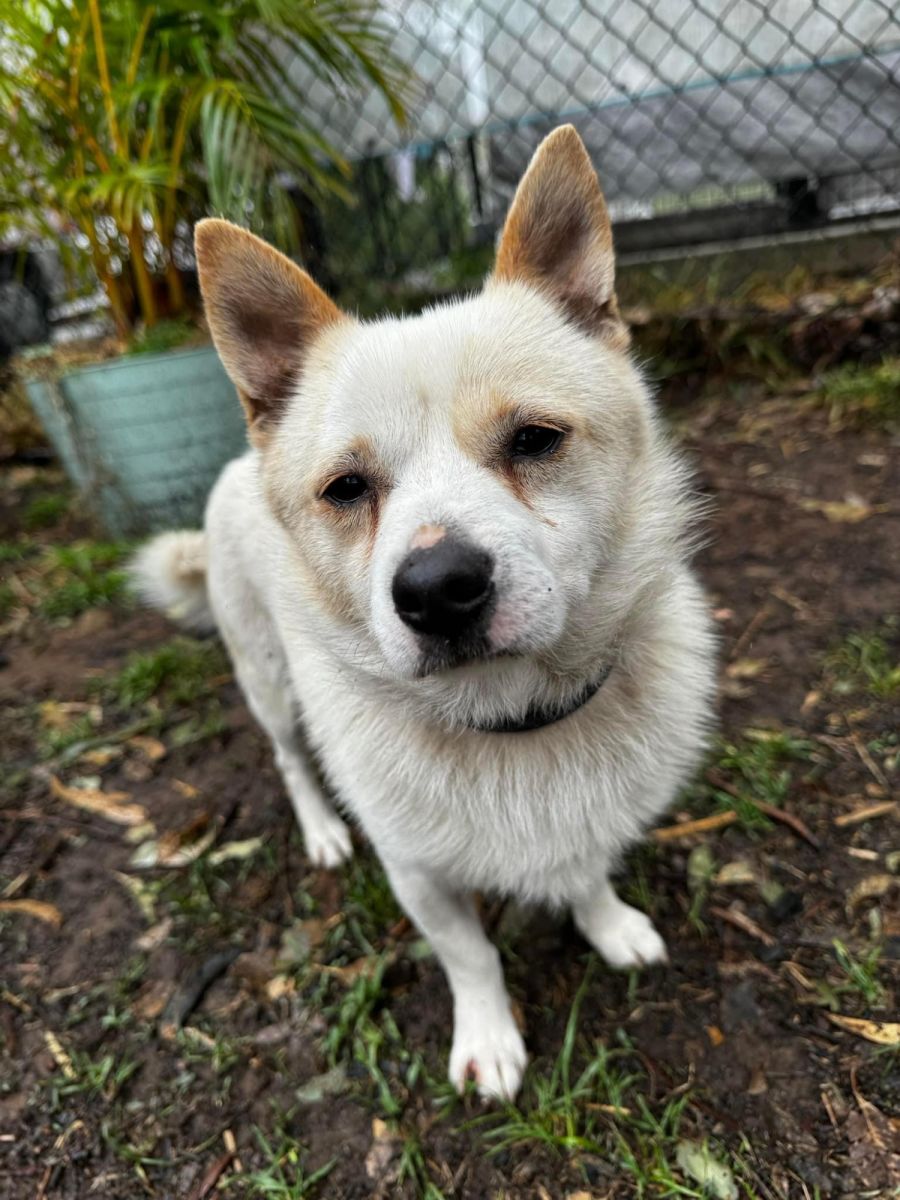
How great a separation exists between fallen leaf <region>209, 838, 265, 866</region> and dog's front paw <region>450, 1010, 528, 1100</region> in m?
0.99

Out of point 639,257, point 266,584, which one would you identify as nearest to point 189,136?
point 639,257

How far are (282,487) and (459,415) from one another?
1.56 ft

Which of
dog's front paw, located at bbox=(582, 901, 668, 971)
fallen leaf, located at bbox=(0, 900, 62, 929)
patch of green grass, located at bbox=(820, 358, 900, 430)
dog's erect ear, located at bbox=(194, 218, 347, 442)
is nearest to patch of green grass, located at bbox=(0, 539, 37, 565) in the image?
fallen leaf, located at bbox=(0, 900, 62, 929)

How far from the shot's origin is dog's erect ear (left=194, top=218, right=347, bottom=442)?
1.58 meters

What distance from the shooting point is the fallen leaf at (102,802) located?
2.72m

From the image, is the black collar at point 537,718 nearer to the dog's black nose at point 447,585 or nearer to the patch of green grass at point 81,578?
the dog's black nose at point 447,585

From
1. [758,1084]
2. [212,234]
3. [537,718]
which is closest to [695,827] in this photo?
[758,1084]

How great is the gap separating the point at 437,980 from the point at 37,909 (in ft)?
4.33

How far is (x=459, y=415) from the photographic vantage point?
1442 mm

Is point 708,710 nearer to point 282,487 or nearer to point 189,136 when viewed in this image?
point 282,487

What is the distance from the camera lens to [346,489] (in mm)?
1555

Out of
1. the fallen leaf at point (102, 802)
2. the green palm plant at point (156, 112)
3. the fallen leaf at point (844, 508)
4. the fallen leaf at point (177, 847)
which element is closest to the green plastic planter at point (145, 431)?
the green palm plant at point (156, 112)

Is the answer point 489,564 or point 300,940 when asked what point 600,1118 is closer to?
point 300,940

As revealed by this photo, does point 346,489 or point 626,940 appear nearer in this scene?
point 346,489
